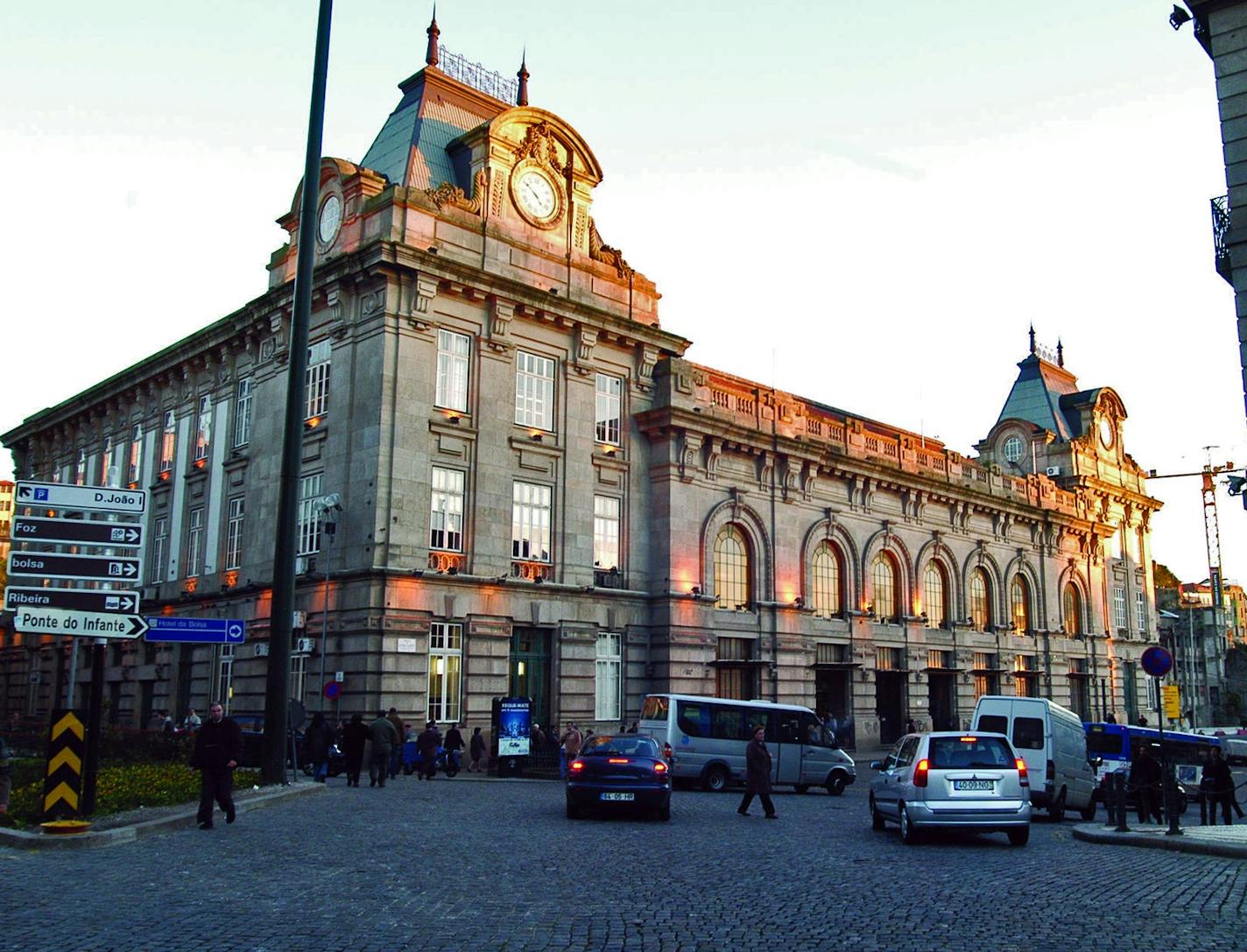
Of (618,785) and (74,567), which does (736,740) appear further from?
(74,567)

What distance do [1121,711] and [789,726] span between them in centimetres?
4259

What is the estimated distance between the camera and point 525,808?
71.6 ft

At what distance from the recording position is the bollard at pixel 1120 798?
18766 mm

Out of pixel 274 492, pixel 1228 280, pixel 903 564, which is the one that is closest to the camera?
pixel 1228 280

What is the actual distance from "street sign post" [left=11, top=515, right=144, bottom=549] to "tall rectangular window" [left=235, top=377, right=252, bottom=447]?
2328 centimetres

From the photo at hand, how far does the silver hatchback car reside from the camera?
16.9 m

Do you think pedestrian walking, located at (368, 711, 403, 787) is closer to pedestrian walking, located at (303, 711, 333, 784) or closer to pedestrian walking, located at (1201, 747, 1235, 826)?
pedestrian walking, located at (303, 711, 333, 784)

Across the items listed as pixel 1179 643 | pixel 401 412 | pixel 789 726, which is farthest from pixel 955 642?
pixel 1179 643

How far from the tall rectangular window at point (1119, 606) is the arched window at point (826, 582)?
88.0 ft

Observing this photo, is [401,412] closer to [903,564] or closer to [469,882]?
[469,882]

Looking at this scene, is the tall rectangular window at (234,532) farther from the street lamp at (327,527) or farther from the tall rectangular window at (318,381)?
the street lamp at (327,527)

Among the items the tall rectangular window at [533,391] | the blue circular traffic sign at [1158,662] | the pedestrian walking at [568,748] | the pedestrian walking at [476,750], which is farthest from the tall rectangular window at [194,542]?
the blue circular traffic sign at [1158,662]

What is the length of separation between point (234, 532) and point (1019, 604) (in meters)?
38.7

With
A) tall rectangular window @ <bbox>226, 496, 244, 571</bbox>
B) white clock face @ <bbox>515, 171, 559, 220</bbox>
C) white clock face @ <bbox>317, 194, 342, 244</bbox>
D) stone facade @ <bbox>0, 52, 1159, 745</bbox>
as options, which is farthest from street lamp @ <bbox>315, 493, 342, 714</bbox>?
white clock face @ <bbox>515, 171, 559, 220</bbox>
